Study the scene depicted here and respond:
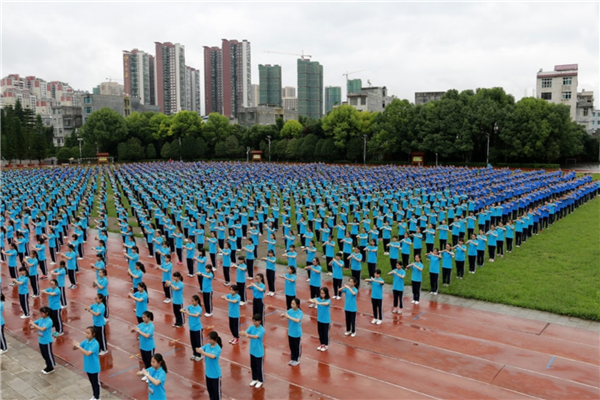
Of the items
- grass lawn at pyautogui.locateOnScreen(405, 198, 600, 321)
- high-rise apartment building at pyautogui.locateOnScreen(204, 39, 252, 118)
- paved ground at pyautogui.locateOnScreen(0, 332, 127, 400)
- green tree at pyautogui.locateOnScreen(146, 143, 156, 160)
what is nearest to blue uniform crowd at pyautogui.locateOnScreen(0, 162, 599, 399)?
paved ground at pyautogui.locateOnScreen(0, 332, 127, 400)

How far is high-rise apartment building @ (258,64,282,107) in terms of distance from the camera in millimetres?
137125

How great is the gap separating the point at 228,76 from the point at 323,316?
126007 mm

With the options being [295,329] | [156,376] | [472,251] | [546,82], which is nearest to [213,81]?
[546,82]

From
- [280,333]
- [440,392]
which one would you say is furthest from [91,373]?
[440,392]

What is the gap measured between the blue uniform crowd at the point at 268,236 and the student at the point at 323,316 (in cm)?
3

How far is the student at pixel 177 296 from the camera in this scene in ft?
28.0

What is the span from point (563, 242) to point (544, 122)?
1233 inches

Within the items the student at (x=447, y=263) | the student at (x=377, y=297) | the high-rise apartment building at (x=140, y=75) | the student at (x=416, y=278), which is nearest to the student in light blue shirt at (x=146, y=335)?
the student at (x=377, y=297)

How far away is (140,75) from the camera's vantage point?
128m

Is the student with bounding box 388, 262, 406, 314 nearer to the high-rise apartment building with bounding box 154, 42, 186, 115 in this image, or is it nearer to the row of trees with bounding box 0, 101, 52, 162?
the row of trees with bounding box 0, 101, 52, 162

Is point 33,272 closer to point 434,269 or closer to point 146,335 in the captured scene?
point 146,335

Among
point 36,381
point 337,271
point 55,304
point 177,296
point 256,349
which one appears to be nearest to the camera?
point 256,349

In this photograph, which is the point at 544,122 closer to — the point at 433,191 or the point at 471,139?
the point at 471,139

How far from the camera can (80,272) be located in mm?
13352
